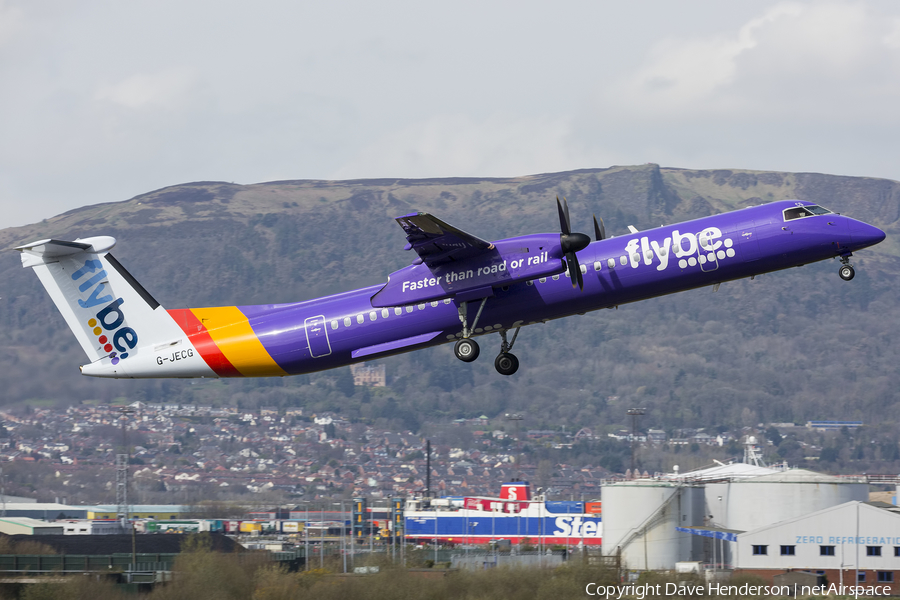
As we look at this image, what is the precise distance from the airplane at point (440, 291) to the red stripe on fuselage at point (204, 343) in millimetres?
38

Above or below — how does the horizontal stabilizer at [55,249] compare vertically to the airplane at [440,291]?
above

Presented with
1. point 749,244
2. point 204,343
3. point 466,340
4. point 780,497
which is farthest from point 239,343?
point 780,497

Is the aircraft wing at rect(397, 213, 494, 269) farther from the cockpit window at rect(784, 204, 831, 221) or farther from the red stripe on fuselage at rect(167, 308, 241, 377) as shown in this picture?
the cockpit window at rect(784, 204, 831, 221)

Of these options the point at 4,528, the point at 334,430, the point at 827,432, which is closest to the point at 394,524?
the point at 4,528

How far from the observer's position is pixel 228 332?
26.6 m

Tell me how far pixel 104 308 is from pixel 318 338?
625 centimetres

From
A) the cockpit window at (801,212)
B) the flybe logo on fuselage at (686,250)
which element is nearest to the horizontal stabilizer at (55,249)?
the flybe logo on fuselage at (686,250)

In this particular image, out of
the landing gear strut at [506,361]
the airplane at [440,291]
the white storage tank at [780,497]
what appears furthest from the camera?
the white storage tank at [780,497]

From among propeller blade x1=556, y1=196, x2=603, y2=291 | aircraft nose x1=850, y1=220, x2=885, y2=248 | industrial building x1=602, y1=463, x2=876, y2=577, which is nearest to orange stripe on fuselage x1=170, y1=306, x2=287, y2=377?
propeller blade x1=556, y1=196, x2=603, y2=291

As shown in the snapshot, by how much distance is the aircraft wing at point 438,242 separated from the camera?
22875 millimetres

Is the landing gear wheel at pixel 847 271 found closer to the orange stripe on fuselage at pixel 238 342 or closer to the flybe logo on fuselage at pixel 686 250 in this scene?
the flybe logo on fuselage at pixel 686 250

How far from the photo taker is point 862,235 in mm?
23688

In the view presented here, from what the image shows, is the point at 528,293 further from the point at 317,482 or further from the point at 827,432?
the point at 827,432

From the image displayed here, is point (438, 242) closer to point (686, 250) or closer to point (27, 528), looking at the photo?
point (686, 250)
